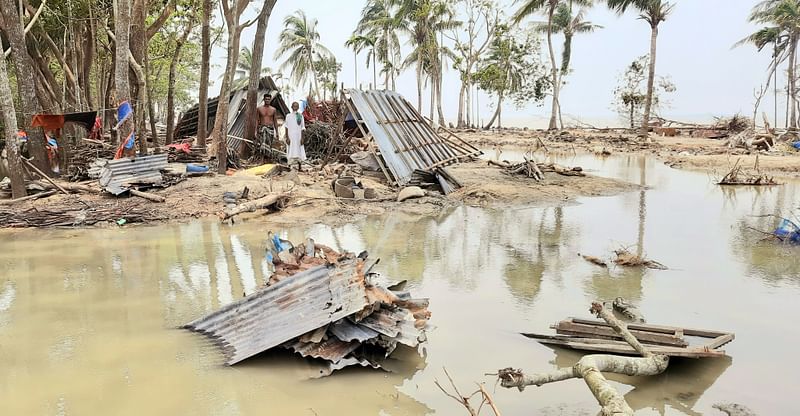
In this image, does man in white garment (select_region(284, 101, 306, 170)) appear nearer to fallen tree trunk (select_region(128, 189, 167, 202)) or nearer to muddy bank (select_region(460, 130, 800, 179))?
fallen tree trunk (select_region(128, 189, 167, 202))

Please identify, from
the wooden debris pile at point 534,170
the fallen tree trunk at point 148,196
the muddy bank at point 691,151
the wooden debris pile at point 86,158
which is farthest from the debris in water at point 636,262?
the muddy bank at point 691,151

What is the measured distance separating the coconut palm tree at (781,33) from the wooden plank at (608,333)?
2929cm

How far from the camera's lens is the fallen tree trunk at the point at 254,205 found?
8.75 m

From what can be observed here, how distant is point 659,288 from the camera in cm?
570

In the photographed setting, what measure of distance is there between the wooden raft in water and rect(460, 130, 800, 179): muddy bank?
1233cm

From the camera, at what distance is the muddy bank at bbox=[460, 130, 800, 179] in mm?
16088

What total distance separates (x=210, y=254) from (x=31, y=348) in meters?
2.82

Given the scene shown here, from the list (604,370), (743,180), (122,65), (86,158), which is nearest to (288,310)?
(604,370)

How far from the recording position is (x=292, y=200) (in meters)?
9.68

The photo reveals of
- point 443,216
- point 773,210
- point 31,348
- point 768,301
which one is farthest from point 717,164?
point 31,348

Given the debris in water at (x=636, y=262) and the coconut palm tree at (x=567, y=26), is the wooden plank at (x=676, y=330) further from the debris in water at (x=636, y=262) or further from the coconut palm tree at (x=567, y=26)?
the coconut palm tree at (x=567, y=26)

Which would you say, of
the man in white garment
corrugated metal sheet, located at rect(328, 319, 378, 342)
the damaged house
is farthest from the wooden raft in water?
the damaged house

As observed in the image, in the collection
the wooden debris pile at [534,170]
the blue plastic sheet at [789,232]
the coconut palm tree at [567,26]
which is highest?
the coconut palm tree at [567,26]

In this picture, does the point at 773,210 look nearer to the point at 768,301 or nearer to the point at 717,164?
the point at 768,301
